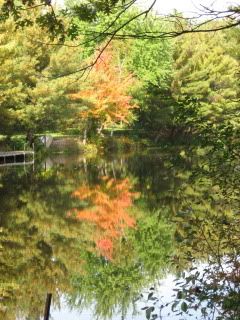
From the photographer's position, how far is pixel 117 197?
16.1m

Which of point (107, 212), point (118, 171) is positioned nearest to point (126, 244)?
point (107, 212)

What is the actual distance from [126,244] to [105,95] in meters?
21.7

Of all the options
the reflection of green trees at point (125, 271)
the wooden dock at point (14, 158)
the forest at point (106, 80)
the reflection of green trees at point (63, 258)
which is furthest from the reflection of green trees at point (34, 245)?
the wooden dock at point (14, 158)

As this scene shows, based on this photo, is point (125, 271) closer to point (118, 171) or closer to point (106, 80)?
point (118, 171)

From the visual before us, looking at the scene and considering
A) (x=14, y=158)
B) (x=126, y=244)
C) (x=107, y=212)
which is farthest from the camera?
(x=14, y=158)

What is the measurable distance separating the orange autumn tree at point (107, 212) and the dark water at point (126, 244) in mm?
29

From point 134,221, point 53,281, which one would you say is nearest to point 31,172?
point 134,221

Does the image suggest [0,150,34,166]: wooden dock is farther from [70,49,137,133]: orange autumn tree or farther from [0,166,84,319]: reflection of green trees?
[0,166,84,319]: reflection of green trees

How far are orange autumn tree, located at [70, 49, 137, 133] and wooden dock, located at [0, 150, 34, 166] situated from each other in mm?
4183

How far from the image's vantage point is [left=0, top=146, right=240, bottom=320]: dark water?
17.8ft

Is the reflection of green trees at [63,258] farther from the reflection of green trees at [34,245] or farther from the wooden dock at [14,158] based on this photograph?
the wooden dock at [14,158]

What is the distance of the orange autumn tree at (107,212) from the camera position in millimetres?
11492

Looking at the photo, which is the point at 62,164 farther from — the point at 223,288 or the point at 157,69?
the point at 223,288

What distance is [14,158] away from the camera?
88.0ft
